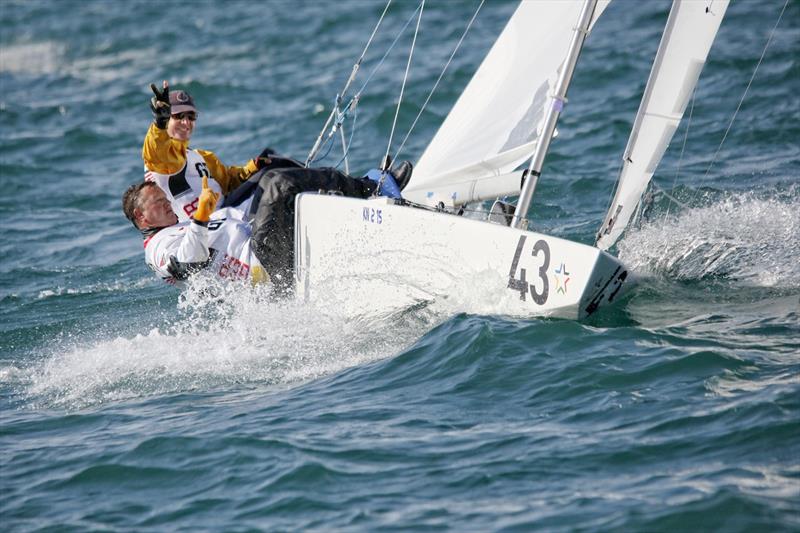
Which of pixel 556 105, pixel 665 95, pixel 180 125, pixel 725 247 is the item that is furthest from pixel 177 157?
pixel 725 247

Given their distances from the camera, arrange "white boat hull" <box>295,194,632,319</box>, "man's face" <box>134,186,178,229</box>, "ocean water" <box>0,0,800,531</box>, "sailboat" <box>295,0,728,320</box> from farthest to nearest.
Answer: "man's face" <box>134,186,178,229</box> < "sailboat" <box>295,0,728,320</box> < "white boat hull" <box>295,194,632,319</box> < "ocean water" <box>0,0,800,531</box>

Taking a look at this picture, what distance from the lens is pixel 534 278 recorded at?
466cm

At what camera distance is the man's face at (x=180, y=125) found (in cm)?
545

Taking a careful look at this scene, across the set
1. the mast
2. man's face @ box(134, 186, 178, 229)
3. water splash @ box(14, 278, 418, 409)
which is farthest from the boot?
man's face @ box(134, 186, 178, 229)

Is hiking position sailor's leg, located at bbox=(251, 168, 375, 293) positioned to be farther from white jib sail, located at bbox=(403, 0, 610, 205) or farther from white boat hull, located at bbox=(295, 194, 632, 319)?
white jib sail, located at bbox=(403, 0, 610, 205)

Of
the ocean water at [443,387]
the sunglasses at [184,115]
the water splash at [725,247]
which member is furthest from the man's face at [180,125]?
the water splash at [725,247]

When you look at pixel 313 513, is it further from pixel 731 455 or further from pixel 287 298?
pixel 287 298

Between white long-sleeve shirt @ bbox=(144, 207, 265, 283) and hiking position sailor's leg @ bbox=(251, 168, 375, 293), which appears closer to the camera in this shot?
white long-sleeve shirt @ bbox=(144, 207, 265, 283)

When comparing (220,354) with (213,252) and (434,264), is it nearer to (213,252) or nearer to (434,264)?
(213,252)

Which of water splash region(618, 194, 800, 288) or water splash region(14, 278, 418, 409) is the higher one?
water splash region(618, 194, 800, 288)

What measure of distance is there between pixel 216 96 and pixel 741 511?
432 inches

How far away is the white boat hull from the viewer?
15.0ft

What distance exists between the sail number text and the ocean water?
120 mm

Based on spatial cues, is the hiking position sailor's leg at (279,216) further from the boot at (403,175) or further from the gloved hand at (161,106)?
the gloved hand at (161,106)
